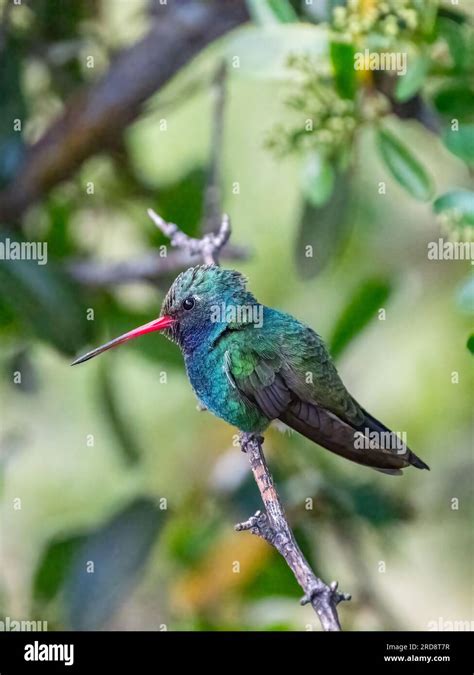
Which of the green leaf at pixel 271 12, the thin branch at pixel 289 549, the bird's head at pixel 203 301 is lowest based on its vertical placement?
the thin branch at pixel 289 549

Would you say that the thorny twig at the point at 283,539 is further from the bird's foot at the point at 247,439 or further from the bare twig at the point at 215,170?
the bare twig at the point at 215,170

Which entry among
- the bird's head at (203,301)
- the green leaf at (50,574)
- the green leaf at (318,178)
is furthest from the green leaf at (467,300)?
the green leaf at (50,574)

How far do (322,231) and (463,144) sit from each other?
2.53 feet

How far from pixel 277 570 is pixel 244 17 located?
1756 millimetres

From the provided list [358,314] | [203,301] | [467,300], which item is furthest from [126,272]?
[467,300]

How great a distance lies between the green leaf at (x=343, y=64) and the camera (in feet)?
8.09

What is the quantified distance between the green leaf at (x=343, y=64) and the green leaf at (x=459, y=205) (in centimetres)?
44

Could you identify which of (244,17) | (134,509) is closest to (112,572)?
(134,509)

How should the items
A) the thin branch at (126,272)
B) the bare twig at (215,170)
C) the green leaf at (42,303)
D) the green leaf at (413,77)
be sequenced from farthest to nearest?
the thin branch at (126,272) < the bare twig at (215,170) < the green leaf at (42,303) < the green leaf at (413,77)
